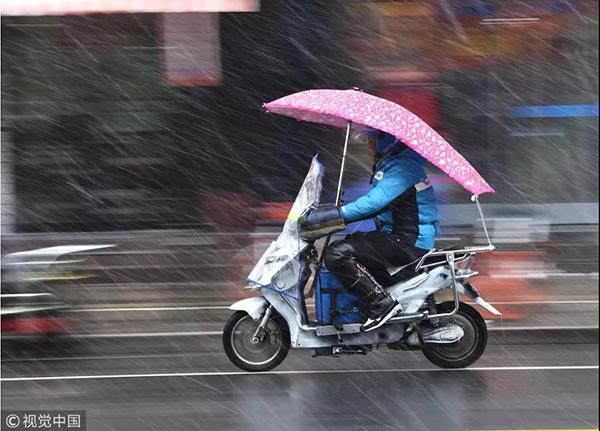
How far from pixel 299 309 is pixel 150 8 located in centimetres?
392

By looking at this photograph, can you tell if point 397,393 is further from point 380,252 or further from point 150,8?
point 150,8

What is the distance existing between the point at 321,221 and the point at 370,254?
48cm

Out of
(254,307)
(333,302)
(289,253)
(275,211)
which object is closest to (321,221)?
(289,253)

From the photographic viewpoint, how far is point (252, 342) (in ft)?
20.3

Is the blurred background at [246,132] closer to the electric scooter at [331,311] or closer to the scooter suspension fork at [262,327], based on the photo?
the electric scooter at [331,311]

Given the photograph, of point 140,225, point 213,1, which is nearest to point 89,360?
point 140,225

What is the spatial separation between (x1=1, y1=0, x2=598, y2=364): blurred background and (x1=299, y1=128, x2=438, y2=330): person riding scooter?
6.55 ft

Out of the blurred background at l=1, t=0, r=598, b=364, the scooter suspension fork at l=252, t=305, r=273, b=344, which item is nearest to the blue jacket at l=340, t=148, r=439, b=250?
the scooter suspension fork at l=252, t=305, r=273, b=344

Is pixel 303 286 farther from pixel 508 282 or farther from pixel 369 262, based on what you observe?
pixel 508 282

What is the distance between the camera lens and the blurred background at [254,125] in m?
8.12

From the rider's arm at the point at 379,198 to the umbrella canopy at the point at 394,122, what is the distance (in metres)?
0.33

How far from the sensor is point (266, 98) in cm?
855

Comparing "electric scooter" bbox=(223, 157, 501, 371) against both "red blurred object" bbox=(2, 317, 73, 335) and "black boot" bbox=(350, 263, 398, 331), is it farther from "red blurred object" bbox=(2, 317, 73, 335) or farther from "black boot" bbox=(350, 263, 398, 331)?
"red blurred object" bbox=(2, 317, 73, 335)

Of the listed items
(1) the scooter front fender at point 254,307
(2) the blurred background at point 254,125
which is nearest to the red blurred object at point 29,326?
(2) the blurred background at point 254,125
